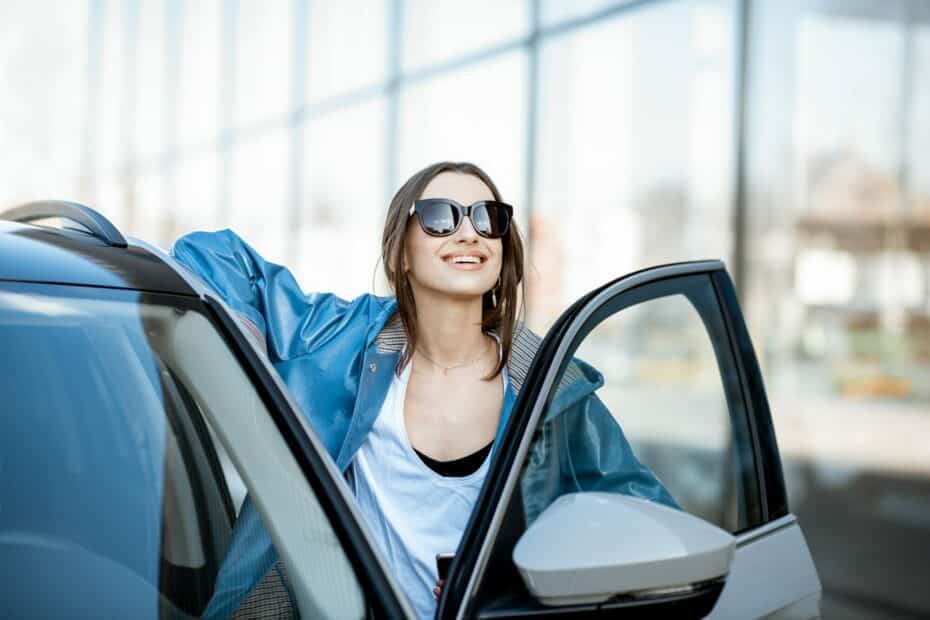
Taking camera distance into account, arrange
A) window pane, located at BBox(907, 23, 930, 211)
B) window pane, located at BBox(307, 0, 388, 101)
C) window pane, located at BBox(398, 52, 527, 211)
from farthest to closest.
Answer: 1. window pane, located at BBox(307, 0, 388, 101)
2. window pane, located at BBox(398, 52, 527, 211)
3. window pane, located at BBox(907, 23, 930, 211)

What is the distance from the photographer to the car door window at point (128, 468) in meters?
1.25

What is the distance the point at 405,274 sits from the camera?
203cm

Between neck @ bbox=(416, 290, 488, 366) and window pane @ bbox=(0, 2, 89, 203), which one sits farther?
window pane @ bbox=(0, 2, 89, 203)

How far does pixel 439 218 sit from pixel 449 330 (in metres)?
0.20

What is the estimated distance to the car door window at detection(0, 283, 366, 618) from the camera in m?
1.25

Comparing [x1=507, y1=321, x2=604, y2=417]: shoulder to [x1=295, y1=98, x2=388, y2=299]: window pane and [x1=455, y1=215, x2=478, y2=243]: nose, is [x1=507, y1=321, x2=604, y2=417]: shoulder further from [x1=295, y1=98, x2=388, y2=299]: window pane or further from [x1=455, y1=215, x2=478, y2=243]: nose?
[x1=295, y1=98, x2=388, y2=299]: window pane

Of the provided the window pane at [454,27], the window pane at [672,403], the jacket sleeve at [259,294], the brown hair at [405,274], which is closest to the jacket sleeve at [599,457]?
the brown hair at [405,274]

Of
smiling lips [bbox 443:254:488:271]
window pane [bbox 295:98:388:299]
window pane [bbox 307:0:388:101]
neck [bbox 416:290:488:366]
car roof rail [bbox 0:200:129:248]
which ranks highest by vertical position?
window pane [bbox 307:0:388:101]

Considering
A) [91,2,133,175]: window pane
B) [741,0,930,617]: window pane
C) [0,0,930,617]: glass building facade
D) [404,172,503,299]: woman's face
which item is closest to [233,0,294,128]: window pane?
[0,0,930,617]: glass building facade

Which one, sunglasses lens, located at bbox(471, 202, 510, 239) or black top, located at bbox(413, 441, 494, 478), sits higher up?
sunglasses lens, located at bbox(471, 202, 510, 239)

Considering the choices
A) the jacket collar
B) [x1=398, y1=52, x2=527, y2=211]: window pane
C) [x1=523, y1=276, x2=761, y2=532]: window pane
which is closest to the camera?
the jacket collar

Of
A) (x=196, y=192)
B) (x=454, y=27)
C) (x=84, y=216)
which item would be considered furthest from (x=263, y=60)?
(x=84, y=216)

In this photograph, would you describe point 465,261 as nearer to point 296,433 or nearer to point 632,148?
point 296,433

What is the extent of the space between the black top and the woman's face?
11.8 inches
